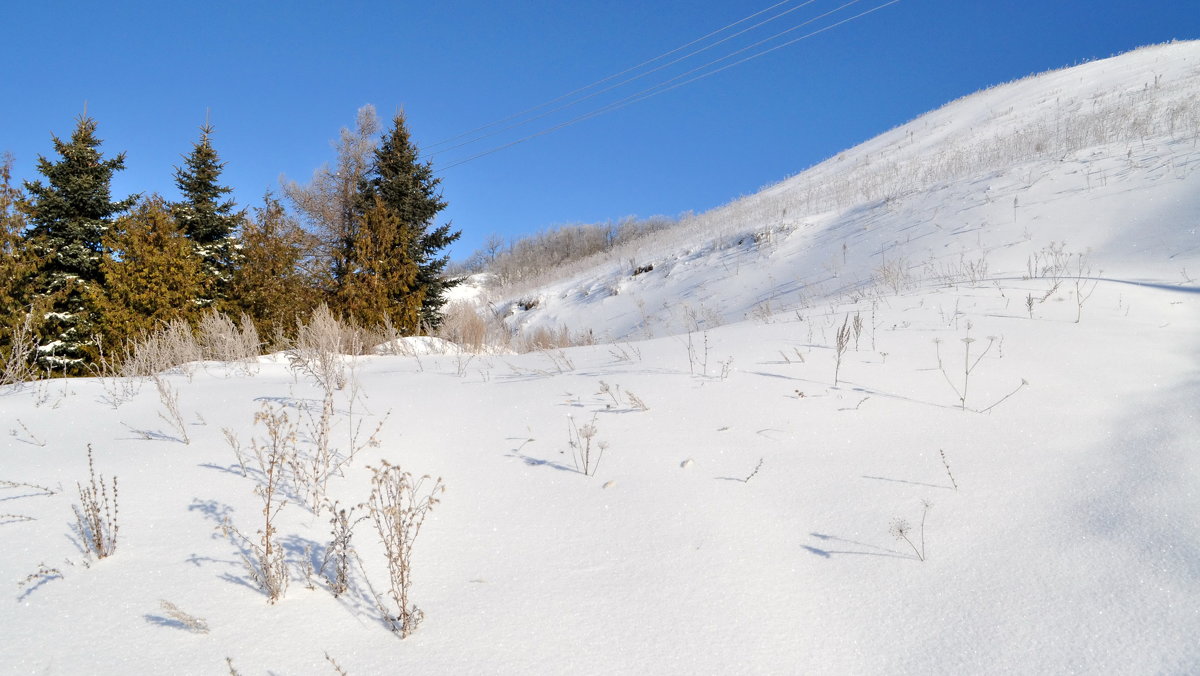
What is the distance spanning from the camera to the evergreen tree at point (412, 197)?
56.7 ft

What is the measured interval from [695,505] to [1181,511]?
4.50 ft

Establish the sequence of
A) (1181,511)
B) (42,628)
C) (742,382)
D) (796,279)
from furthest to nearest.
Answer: (796,279), (742,382), (1181,511), (42,628)

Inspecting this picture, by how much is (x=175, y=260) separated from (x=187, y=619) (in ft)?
40.0

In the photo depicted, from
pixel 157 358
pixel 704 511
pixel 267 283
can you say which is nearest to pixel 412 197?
pixel 267 283

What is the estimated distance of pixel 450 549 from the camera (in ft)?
6.07

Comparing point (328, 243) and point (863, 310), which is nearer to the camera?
point (863, 310)

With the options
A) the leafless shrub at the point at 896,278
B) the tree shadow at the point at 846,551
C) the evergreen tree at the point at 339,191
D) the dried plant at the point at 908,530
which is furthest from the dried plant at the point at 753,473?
the evergreen tree at the point at 339,191

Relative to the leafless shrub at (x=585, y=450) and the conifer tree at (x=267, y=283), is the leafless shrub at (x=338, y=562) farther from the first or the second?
the conifer tree at (x=267, y=283)

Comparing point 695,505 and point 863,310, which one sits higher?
point 863,310

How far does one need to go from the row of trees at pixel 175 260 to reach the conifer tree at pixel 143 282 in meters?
0.02

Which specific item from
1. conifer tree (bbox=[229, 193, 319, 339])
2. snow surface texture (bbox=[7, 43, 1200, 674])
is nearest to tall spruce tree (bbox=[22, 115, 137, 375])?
conifer tree (bbox=[229, 193, 319, 339])

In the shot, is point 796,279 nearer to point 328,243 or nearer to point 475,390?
point 475,390

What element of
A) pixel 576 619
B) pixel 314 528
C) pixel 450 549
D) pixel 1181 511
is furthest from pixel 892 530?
pixel 314 528

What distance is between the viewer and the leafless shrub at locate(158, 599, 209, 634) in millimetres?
1388
